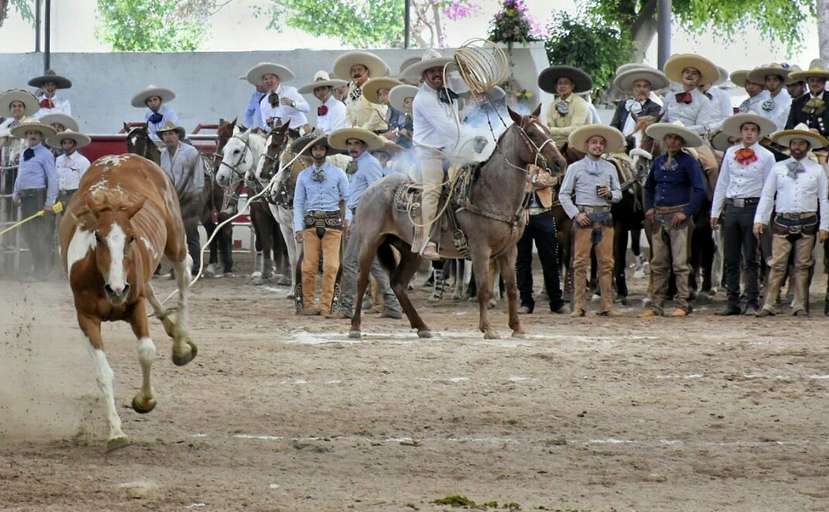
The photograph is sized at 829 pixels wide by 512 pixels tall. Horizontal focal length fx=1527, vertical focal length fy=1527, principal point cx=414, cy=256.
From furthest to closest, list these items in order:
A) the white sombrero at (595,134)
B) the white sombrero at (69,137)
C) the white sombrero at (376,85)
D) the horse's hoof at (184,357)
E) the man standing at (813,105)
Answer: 1. the white sombrero at (69,137)
2. the white sombrero at (376,85)
3. the man standing at (813,105)
4. the white sombrero at (595,134)
5. the horse's hoof at (184,357)

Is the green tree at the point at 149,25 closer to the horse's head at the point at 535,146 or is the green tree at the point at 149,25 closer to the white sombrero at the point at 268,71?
the white sombrero at the point at 268,71

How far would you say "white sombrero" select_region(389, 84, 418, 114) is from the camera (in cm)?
1861

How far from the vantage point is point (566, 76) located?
18.8 m

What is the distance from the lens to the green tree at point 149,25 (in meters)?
33.5

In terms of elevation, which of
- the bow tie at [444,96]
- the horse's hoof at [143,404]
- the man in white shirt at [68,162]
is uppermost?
the bow tie at [444,96]

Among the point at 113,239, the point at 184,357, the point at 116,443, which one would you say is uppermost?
the point at 113,239

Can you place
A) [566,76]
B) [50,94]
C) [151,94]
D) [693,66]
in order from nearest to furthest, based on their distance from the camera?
[693,66], [566,76], [151,94], [50,94]

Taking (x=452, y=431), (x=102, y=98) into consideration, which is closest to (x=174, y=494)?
(x=452, y=431)

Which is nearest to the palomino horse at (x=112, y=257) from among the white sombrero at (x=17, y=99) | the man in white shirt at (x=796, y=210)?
the man in white shirt at (x=796, y=210)

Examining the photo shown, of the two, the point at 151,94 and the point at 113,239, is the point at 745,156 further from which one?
the point at 151,94

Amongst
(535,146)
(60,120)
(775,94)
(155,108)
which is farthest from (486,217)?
(60,120)

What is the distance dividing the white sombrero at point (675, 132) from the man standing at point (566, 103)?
3.95 feet

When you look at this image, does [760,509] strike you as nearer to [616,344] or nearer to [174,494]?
[174,494]

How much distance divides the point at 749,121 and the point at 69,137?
10.8 metres
